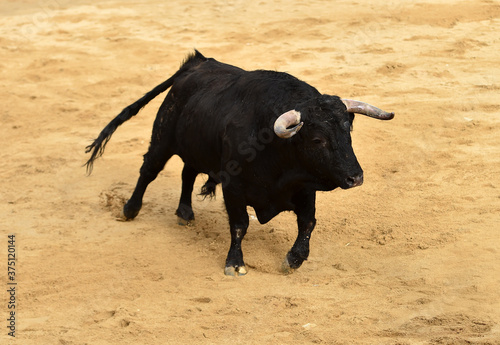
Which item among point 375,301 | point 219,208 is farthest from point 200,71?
point 375,301

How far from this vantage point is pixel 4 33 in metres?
14.4

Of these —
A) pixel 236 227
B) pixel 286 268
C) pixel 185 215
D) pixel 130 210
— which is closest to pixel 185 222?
pixel 185 215

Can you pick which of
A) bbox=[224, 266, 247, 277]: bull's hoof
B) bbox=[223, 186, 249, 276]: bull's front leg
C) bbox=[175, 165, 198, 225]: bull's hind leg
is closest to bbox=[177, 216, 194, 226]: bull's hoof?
bbox=[175, 165, 198, 225]: bull's hind leg

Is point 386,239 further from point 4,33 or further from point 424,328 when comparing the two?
point 4,33

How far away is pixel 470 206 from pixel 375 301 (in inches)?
77.3

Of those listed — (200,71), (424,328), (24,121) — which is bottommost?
(24,121)

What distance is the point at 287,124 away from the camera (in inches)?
214

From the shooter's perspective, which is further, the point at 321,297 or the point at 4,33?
the point at 4,33

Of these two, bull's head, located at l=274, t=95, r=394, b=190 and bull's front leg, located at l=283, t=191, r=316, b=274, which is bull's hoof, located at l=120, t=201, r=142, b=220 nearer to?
bull's front leg, located at l=283, t=191, r=316, b=274

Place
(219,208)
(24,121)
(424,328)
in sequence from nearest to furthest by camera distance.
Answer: (424,328) → (219,208) → (24,121)

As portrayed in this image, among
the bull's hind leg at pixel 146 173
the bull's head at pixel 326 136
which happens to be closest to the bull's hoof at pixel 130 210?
the bull's hind leg at pixel 146 173

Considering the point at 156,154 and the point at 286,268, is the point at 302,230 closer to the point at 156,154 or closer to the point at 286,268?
the point at 286,268

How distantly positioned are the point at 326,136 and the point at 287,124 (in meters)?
0.29

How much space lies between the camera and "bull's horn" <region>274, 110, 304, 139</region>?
212 inches
